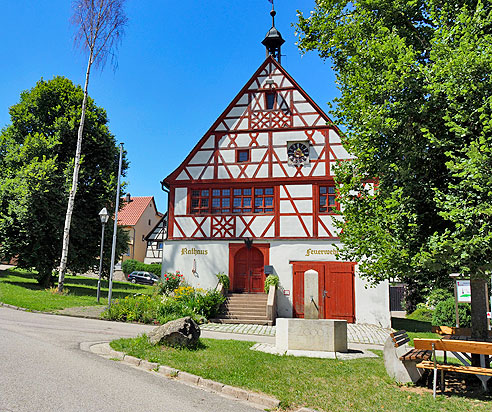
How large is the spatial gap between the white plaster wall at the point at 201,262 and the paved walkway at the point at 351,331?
393cm

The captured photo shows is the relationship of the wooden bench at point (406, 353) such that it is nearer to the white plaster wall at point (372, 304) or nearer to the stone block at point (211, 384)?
the stone block at point (211, 384)

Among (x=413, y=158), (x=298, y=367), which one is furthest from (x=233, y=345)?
(x=413, y=158)

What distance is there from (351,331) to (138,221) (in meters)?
38.4

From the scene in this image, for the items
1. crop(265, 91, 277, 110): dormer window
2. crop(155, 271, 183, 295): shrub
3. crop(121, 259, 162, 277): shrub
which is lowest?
crop(155, 271, 183, 295): shrub

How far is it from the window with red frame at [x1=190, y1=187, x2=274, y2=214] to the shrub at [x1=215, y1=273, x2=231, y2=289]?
128 inches

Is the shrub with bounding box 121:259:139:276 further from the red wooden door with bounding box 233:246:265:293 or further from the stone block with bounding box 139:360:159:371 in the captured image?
the stone block with bounding box 139:360:159:371

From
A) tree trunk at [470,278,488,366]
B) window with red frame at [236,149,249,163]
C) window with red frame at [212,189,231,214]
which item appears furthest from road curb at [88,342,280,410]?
window with red frame at [236,149,249,163]

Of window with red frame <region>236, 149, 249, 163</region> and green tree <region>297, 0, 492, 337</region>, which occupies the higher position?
window with red frame <region>236, 149, 249, 163</region>

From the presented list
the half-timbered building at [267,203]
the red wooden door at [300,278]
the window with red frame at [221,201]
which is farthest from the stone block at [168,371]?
the window with red frame at [221,201]

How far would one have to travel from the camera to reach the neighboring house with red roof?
1939 inches

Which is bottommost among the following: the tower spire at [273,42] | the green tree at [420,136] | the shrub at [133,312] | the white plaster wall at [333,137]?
Result: the shrub at [133,312]

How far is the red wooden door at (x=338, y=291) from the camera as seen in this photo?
61.8ft

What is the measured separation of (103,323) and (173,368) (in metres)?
7.38

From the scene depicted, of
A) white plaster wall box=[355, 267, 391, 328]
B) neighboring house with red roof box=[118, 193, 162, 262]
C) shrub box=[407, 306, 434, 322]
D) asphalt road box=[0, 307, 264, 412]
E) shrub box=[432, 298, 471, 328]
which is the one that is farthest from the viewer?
neighboring house with red roof box=[118, 193, 162, 262]
